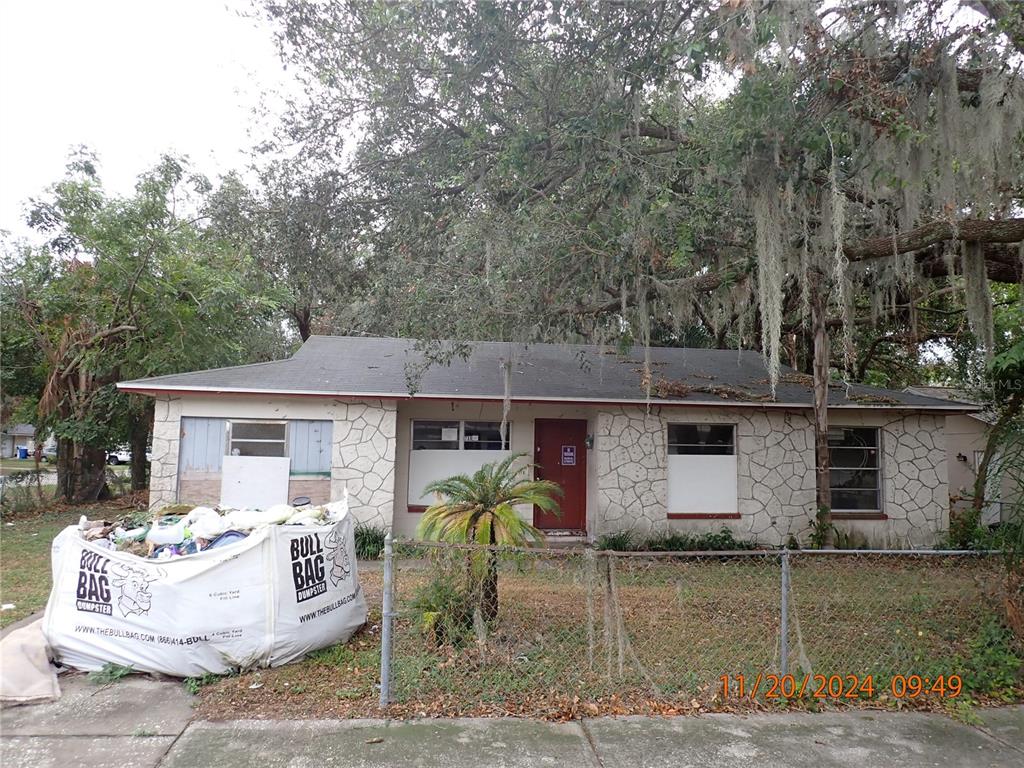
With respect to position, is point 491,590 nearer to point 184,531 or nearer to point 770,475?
point 184,531

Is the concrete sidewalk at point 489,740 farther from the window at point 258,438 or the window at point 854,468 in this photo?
the window at point 854,468

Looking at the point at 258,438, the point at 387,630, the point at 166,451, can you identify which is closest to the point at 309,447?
the point at 258,438

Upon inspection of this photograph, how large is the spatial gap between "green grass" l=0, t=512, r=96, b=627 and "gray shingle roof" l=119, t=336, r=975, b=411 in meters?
2.60

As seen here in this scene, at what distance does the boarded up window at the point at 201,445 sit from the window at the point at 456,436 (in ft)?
10.3

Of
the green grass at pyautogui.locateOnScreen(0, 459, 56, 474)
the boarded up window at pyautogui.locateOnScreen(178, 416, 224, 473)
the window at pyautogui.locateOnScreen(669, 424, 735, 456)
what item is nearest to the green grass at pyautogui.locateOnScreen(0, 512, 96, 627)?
the boarded up window at pyautogui.locateOnScreen(178, 416, 224, 473)

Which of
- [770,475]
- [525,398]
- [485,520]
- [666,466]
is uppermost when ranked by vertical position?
[525,398]

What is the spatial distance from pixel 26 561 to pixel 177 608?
5.61 metres

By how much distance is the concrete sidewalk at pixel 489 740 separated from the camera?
11.2ft

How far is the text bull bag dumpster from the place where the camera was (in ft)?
14.4

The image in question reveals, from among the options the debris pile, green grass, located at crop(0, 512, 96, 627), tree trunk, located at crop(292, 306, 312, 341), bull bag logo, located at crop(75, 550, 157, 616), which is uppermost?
tree trunk, located at crop(292, 306, 312, 341)

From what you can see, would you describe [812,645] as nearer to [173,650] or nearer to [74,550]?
[173,650]

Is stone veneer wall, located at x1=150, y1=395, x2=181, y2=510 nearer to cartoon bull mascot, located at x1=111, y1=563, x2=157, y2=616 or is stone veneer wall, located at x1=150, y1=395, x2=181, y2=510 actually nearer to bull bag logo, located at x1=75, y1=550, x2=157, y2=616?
bull bag logo, located at x1=75, y1=550, x2=157, y2=616

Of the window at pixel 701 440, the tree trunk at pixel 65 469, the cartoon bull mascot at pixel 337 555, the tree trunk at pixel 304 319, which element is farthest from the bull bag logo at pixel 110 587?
the tree trunk at pixel 304 319
